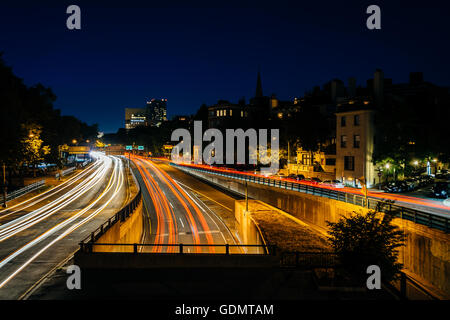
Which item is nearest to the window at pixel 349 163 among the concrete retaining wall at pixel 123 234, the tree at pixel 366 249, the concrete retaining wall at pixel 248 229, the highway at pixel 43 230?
the concrete retaining wall at pixel 248 229

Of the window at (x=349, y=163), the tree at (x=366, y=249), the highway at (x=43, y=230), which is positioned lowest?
the highway at (x=43, y=230)

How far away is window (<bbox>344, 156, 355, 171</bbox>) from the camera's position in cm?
4091

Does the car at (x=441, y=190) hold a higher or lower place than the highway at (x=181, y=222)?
higher

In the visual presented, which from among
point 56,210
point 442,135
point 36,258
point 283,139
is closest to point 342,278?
point 36,258

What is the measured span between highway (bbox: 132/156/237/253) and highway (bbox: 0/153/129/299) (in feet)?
16.1

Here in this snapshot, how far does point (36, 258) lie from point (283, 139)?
49502 mm

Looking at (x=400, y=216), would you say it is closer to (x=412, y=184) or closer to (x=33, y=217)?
(x=412, y=184)

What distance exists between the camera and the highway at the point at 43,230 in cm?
1417

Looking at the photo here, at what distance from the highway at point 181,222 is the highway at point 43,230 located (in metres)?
4.90

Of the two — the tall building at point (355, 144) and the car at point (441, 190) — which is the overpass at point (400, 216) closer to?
the car at point (441, 190)

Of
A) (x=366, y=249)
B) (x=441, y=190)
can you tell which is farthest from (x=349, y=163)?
(x=366, y=249)

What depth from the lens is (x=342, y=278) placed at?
11867 mm
